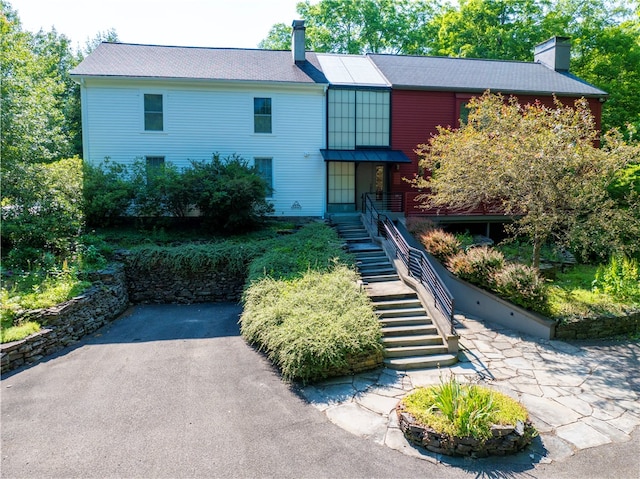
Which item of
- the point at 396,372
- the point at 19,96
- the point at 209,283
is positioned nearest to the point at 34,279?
the point at 209,283

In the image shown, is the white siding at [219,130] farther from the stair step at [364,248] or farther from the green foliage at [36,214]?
the stair step at [364,248]

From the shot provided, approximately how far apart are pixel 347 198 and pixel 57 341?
39.2 feet

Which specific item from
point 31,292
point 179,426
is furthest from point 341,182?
point 179,426

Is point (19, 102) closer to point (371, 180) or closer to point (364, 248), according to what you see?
point (364, 248)

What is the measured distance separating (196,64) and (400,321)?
45.4 feet

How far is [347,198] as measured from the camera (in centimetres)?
1797

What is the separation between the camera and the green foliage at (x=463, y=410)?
5652mm

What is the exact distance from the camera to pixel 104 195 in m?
13.9

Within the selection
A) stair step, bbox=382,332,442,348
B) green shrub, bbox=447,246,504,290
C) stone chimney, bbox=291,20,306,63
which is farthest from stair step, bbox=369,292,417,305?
stone chimney, bbox=291,20,306,63

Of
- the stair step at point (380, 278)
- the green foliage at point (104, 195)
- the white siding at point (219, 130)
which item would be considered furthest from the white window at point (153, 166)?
the stair step at point (380, 278)

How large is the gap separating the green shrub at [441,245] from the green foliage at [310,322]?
3418mm

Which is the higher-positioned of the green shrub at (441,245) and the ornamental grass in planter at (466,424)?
the green shrub at (441,245)

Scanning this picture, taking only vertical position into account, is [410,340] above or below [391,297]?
below

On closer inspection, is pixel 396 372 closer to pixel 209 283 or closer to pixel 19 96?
pixel 209 283
